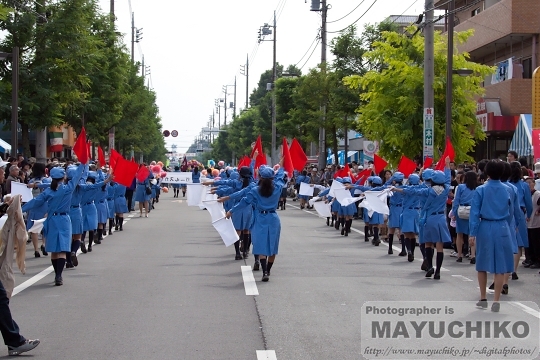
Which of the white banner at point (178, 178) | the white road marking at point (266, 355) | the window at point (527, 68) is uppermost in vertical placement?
the window at point (527, 68)

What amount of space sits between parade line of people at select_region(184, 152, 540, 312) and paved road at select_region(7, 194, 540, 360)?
1.79ft

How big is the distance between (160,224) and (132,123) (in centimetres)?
2486

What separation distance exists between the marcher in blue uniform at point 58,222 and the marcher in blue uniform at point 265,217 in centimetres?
269

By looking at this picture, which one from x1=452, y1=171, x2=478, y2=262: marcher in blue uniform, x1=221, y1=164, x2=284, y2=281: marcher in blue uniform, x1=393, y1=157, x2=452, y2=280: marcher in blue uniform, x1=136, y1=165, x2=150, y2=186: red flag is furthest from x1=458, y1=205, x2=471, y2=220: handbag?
x1=136, y1=165, x2=150, y2=186: red flag

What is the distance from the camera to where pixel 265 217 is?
1239 centimetres

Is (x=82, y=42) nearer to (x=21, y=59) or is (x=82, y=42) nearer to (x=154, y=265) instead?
(x=21, y=59)

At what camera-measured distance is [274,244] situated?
12344mm

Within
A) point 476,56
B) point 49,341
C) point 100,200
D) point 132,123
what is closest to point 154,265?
point 100,200

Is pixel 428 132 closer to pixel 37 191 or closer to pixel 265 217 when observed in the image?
pixel 37 191

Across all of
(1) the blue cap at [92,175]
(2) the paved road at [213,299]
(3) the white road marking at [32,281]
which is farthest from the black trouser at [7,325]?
(1) the blue cap at [92,175]

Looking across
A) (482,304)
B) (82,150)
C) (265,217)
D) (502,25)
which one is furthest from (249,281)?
(502,25)

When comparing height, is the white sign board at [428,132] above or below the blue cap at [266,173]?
above

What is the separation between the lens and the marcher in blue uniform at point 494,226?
9.67 m

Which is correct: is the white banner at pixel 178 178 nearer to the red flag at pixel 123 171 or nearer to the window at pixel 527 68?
the red flag at pixel 123 171
